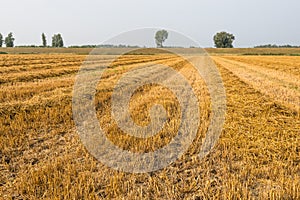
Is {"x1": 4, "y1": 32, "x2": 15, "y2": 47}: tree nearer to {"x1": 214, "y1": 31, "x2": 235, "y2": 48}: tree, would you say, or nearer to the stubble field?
{"x1": 214, "y1": 31, "x2": 235, "y2": 48}: tree

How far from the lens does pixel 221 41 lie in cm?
12025

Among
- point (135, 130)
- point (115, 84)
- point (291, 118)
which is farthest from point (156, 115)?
point (115, 84)

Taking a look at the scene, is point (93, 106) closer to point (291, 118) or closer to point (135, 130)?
point (135, 130)

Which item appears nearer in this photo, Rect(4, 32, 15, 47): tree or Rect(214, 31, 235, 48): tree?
Rect(4, 32, 15, 47): tree

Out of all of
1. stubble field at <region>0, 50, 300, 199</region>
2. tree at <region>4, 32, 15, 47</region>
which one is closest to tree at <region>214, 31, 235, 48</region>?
tree at <region>4, 32, 15, 47</region>

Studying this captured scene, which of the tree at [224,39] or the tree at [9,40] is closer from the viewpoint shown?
the tree at [9,40]

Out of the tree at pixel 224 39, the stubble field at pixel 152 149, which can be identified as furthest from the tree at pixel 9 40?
the stubble field at pixel 152 149

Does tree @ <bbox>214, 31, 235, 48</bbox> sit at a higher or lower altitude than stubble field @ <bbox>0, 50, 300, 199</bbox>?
higher

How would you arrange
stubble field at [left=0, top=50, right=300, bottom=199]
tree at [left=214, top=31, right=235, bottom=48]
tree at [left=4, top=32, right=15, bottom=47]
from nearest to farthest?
stubble field at [left=0, top=50, right=300, bottom=199] < tree at [left=4, top=32, right=15, bottom=47] < tree at [left=214, top=31, right=235, bottom=48]

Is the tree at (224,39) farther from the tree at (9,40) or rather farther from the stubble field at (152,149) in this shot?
the stubble field at (152,149)

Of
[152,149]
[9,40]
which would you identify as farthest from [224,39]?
[152,149]

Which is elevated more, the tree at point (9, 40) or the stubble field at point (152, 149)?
the tree at point (9, 40)

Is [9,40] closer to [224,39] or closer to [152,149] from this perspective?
[224,39]

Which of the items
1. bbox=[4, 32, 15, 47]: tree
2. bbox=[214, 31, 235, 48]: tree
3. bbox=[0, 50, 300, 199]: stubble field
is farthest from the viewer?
bbox=[214, 31, 235, 48]: tree
